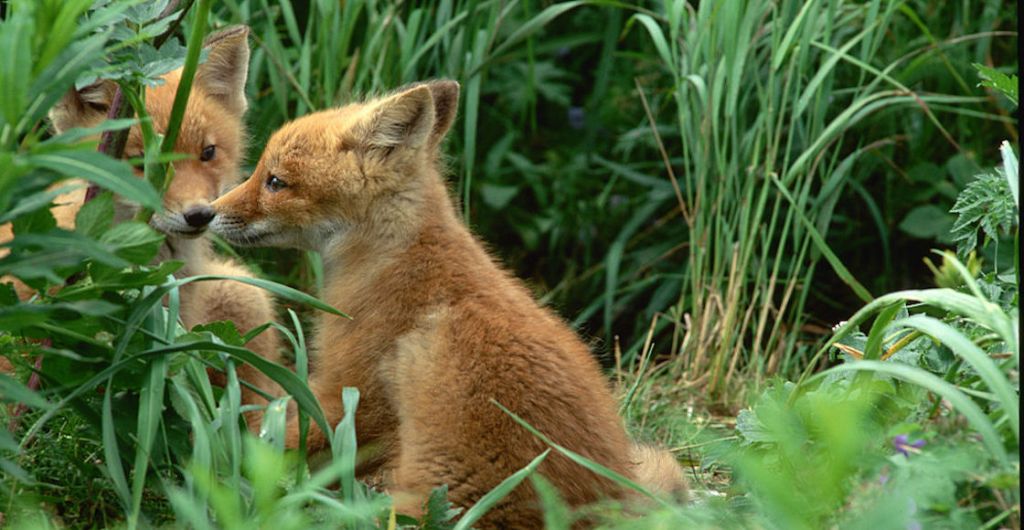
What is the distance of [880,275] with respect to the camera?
6.34 meters

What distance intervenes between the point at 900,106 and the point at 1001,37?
100 cm

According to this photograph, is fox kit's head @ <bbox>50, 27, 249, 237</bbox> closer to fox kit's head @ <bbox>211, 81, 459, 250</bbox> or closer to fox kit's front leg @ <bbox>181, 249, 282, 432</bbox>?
fox kit's head @ <bbox>211, 81, 459, 250</bbox>

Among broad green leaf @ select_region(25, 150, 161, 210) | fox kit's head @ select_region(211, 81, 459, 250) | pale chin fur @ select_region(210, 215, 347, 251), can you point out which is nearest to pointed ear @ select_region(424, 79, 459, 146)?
fox kit's head @ select_region(211, 81, 459, 250)

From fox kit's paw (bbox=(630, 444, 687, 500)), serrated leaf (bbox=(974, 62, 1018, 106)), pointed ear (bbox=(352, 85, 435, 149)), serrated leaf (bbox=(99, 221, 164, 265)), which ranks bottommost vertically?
fox kit's paw (bbox=(630, 444, 687, 500))

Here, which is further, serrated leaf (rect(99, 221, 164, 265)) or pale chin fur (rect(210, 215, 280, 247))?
pale chin fur (rect(210, 215, 280, 247))

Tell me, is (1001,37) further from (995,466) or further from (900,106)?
(995,466)

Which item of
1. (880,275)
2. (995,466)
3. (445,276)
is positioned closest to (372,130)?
(445,276)

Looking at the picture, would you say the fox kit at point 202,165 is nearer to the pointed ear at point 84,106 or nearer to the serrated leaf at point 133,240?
the pointed ear at point 84,106

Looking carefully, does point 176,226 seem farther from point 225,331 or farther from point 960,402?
point 960,402

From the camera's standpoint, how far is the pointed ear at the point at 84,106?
13.4ft

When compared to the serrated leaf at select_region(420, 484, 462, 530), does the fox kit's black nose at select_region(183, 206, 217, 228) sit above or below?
above

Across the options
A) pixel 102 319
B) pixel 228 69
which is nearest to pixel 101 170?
pixel 102 319

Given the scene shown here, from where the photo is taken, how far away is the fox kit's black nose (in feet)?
12.4

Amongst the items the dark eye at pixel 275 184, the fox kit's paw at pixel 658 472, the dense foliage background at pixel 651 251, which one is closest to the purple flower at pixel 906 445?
the dense foliage background at pixel 651 251
